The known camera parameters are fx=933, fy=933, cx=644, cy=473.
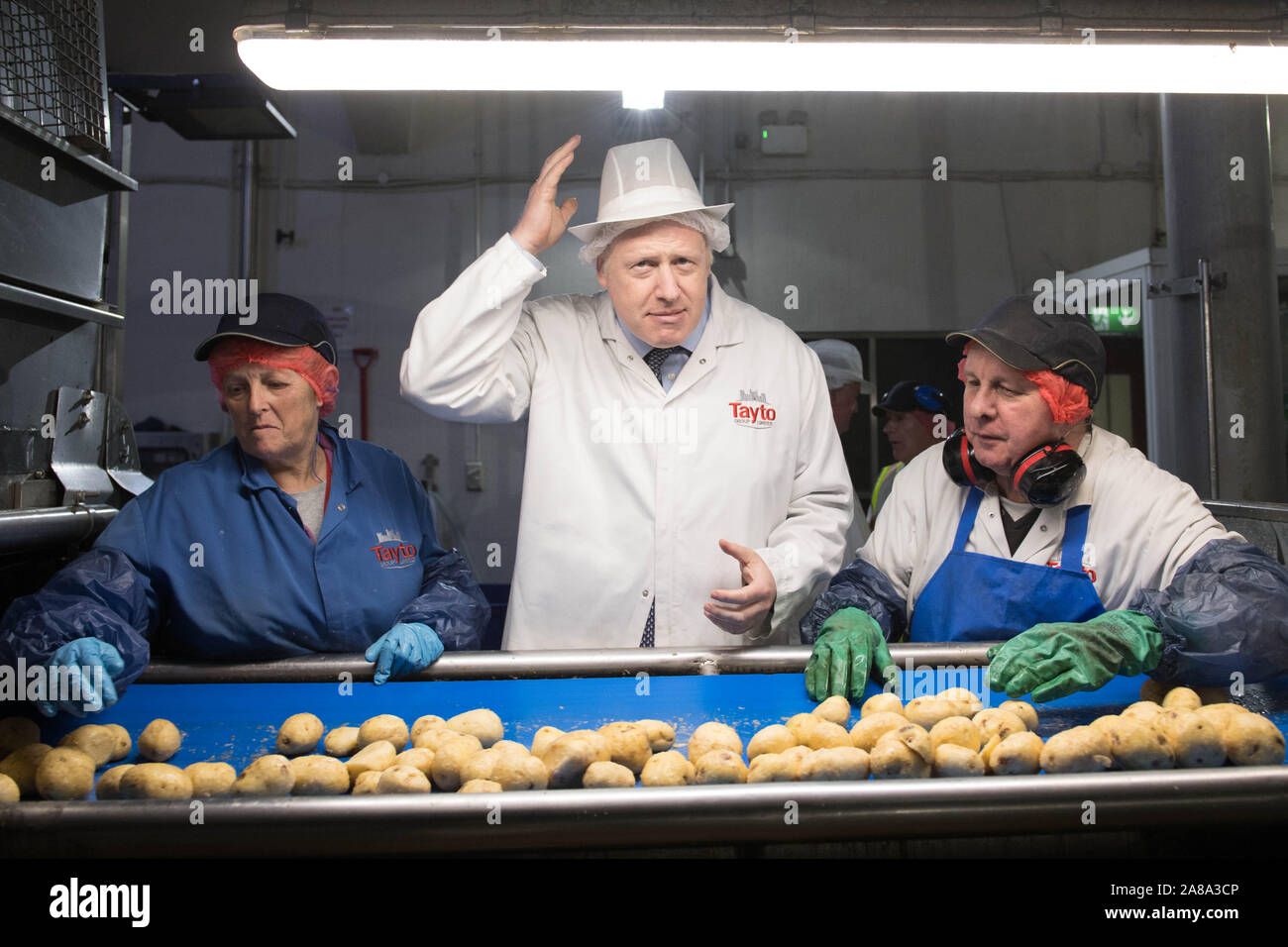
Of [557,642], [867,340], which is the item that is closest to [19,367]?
[557,642]

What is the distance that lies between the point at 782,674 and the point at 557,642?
0.69 metres

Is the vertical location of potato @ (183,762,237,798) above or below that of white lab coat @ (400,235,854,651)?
below

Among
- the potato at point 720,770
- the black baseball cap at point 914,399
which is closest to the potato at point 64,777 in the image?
the potato at point 720,770

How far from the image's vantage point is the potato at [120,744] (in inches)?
56.4

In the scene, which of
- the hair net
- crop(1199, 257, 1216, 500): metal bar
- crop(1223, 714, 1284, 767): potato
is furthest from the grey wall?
crop(1223, 714, 1284, 767): potato

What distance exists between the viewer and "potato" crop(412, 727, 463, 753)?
1.35 meters

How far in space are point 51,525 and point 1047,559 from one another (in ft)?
7.43

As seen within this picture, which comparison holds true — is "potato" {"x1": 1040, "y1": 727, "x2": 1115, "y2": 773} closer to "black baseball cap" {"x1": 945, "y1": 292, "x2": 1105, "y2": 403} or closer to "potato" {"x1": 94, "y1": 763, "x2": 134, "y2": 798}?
"black baseball cap" {"x1": 945, "y1": 292, "x2": 1105, "y2": 403}

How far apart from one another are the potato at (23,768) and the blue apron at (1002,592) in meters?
1.69

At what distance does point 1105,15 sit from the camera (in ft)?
4.91

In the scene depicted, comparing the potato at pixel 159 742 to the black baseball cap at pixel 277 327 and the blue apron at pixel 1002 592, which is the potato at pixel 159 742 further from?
the blue apron at pixel 1002 592

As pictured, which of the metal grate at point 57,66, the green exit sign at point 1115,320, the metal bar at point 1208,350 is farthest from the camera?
the green exit sign at point 1115,320

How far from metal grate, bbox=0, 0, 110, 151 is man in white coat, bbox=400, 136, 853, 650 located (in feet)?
3.69
